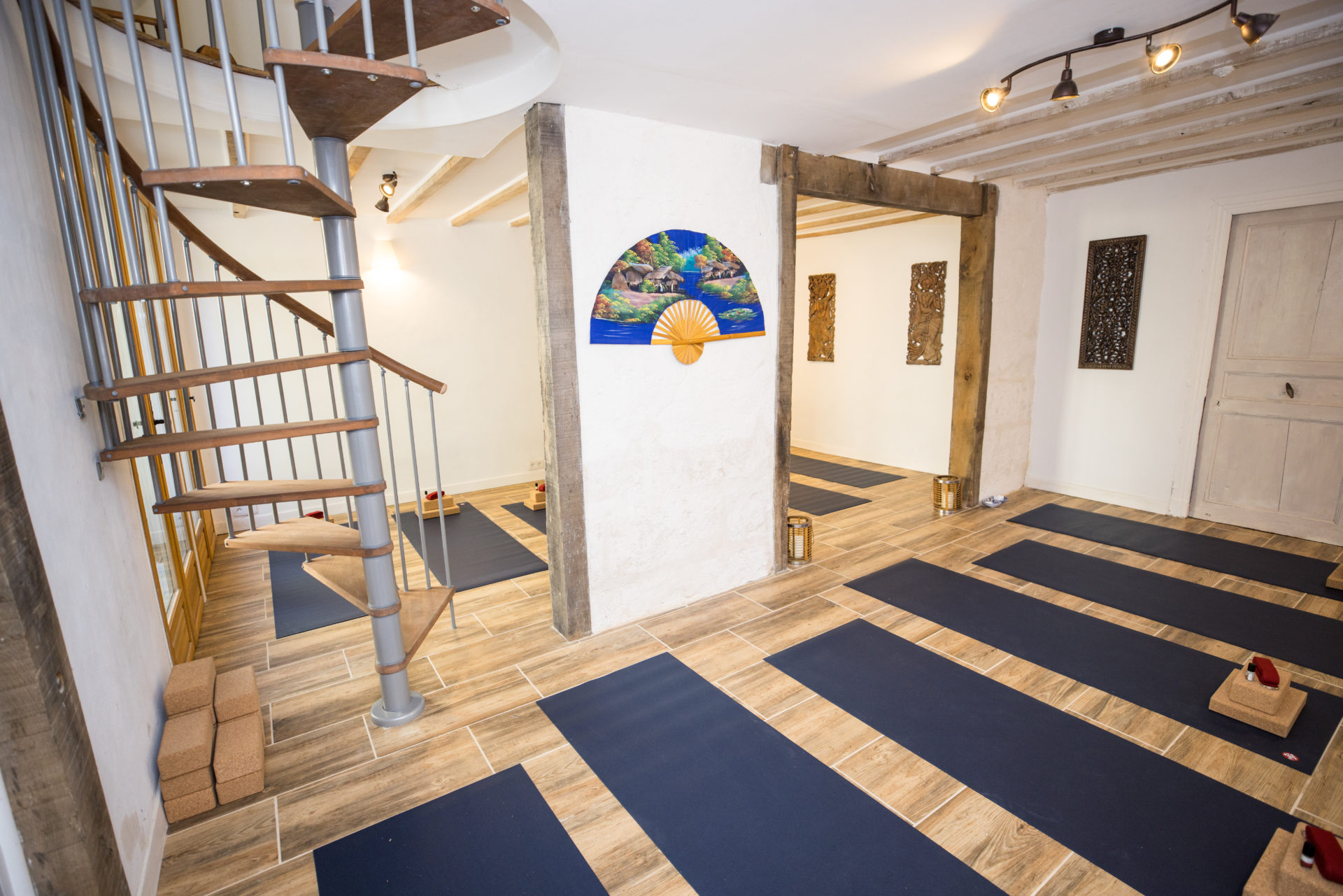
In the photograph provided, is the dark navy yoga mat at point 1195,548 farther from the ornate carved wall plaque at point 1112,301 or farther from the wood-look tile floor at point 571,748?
the ornate carved wall plaque at point 1112,301

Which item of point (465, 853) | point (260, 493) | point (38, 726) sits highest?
point (260, 493)

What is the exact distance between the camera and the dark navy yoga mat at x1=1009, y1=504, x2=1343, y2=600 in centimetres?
377

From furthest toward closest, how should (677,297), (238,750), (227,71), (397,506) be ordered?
(677,297) → (397,506) → (238,750) → (227,71)

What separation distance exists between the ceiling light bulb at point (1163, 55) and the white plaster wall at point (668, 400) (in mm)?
1773

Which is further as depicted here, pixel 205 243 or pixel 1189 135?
pixel 1189 135

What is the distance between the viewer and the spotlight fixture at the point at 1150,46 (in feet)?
7.06

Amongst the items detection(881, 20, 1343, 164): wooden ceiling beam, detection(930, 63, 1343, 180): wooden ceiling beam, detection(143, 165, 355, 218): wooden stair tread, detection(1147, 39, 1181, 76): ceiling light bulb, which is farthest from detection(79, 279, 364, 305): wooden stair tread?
detection(930, 63, 1343, 180): wooden ceiling beam

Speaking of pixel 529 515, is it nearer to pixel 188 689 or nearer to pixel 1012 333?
pixel 188 689

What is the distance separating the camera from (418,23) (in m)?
1.84

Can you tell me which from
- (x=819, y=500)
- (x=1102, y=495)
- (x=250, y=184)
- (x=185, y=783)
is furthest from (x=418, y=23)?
(x=1102, y=495)

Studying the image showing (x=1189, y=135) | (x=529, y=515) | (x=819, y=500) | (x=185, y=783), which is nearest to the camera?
(x=185, y=783)

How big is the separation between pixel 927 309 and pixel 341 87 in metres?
5.93

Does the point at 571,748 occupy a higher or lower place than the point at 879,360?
lower

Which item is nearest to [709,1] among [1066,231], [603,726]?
[603,726]
